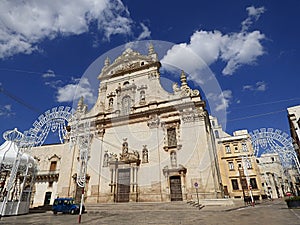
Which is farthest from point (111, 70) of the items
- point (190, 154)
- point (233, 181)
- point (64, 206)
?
point (233, 181)

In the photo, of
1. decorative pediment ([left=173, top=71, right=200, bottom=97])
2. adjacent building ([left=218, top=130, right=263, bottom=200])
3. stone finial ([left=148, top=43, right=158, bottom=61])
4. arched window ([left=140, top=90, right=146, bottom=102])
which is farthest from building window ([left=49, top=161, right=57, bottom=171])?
adjacent building ([left=218, top=130, right=263, bottom=200])

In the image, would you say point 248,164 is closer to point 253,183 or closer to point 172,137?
point 253,183

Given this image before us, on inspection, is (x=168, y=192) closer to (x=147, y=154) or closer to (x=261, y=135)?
(x=147, y=154)

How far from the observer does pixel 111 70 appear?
3070 centimetres

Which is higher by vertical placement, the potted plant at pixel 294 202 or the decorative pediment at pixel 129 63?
the decorative pediment at pixel 129 63

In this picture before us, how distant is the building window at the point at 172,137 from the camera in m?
22.8

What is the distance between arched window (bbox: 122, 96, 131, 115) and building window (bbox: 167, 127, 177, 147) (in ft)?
21.1

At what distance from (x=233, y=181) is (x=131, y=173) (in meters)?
19.5

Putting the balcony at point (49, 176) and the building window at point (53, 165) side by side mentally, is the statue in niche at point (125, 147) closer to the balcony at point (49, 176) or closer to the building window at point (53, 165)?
the balcony at point (49, 176)

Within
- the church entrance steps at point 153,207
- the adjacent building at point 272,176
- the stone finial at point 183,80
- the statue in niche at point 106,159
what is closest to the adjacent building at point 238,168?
the adjacent building at point 272,176

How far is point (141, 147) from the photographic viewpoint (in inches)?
931

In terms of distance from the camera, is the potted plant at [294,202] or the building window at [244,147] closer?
the potted plant at [294,202]

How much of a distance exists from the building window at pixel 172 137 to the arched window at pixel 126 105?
6.44 m

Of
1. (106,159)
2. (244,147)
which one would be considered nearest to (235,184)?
(244,147)
